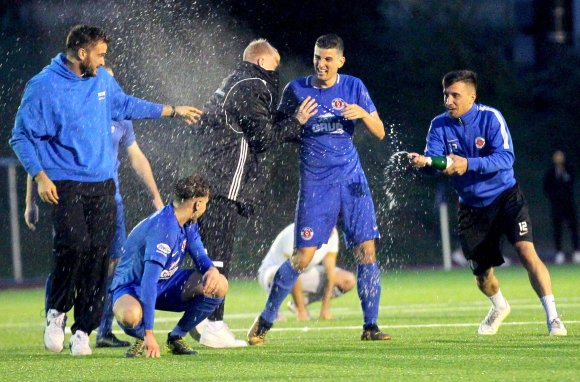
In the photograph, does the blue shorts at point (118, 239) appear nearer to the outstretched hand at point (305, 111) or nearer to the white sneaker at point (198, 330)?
the white sneaker at point (198, 330)

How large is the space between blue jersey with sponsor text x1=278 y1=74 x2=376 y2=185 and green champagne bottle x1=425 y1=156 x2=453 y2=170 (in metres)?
0.69

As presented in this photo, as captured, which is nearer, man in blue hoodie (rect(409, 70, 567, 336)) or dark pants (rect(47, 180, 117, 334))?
A: dark pants (rect(47, 180, 117, 334))

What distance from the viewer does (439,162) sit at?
34.3ft

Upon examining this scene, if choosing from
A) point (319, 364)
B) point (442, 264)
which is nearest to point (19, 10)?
point (442, 264)

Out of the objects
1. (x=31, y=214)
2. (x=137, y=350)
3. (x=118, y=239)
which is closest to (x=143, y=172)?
(x=118, y=239)

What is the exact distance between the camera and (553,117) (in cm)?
3553

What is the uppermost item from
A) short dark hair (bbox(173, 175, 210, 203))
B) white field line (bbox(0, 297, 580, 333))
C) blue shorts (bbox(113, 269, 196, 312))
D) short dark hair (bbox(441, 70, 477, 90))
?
short dark hair (bbox(441, 70, 477, 90))

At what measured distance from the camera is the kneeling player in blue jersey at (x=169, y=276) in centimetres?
938

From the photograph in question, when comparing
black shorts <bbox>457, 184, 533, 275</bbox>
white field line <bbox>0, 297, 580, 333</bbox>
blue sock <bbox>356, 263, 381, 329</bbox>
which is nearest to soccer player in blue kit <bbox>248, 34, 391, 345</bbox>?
blue sock <bbox>356, 263, 381, 329</bbox>

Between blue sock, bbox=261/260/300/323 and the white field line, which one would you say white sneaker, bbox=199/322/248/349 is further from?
the white field line

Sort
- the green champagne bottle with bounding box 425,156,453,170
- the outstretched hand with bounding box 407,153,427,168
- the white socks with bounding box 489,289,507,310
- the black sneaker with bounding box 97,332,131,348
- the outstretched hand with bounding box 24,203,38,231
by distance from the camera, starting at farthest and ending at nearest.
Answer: the black sneaker with bounding box 97,332,131,348
the white socks with bounding box 489,289,507,310
the outstretched hand with bounding box 24,203,38,231
the green champagne bottle with bounding box 425,156,453,170
the outstretched hand with bounding box 407,153,427,168

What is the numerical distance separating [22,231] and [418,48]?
11970 mm

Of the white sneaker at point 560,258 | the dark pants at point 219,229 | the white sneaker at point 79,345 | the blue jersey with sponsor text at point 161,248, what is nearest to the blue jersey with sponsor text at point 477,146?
the dark pants at point 219,229

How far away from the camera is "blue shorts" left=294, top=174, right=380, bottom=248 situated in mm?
10758
